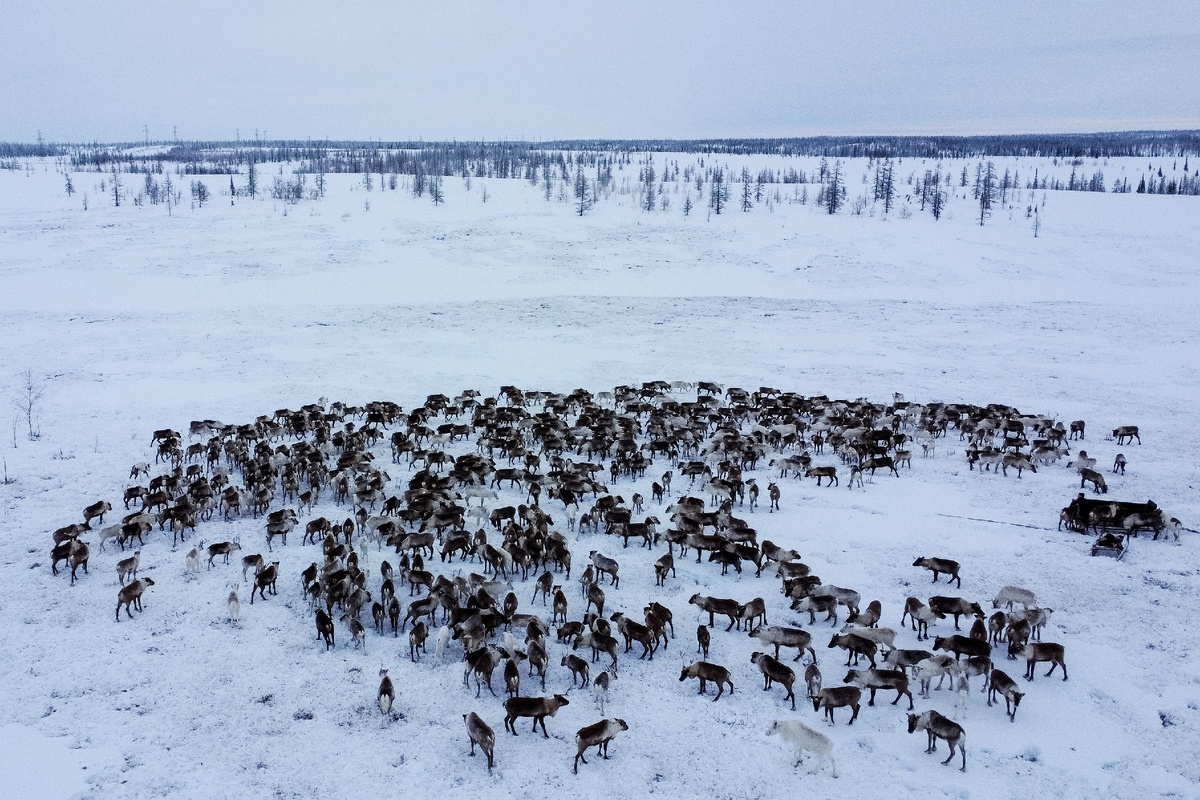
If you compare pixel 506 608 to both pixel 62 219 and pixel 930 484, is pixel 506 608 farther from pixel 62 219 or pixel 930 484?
pixel 62 219

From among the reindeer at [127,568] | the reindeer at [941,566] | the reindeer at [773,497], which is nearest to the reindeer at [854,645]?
the reindeer at [941,566]

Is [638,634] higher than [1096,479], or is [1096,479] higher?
[1096,479]

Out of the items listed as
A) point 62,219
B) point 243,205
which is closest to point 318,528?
point 62,219

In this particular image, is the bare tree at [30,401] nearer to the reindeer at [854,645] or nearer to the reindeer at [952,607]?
the reindeer at [854,645]

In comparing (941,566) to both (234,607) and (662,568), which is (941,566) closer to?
(662,568)

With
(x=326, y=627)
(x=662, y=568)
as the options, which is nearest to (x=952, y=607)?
(x=662, y=568)

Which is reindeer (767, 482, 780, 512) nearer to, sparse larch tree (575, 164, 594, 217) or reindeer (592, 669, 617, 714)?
reindeer (592, 669, 617, 714)
